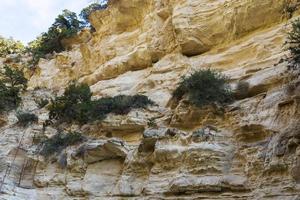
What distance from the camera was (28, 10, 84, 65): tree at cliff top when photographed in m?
29.1

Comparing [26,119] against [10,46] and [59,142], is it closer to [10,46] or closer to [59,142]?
[59,142]

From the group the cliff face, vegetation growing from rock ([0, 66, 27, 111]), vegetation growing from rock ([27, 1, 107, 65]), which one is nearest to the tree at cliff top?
vegetation growing from rock ([27, 1, 107, 65])

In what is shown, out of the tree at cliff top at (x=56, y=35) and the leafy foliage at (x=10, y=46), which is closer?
the tree at cliff top at (x=56, y=35)

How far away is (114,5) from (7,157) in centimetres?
1112

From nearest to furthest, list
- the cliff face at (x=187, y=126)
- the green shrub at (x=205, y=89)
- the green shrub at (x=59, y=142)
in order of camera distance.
A: the cliff face at (x=187, y=126), the green shrub at (x=205, y=89), the green shrub at (x=59, y=142)

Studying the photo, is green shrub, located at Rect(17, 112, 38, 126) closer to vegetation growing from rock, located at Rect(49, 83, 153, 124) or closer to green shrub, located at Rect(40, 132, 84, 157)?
vegetation growing from rock, located at Rect(49, 83, 153, 124)

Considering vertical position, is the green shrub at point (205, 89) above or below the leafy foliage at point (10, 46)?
below

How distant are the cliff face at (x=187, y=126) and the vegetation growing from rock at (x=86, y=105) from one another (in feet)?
1.29

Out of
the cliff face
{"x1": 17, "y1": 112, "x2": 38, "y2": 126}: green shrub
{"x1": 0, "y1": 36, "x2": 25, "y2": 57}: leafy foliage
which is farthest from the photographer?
{"x1": 0, "y1": 36, "x2": 25, "y2": 57}: leafy foliage

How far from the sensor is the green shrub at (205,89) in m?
11.6

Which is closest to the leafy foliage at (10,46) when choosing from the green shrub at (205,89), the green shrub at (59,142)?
the green shrub at (59,142)

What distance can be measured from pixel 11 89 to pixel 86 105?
729 cm

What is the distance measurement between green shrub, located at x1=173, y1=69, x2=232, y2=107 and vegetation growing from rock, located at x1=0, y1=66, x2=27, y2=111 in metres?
9.34

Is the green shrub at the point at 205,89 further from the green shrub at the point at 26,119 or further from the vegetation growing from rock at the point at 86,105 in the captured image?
the green shrub at the point at 26,119
